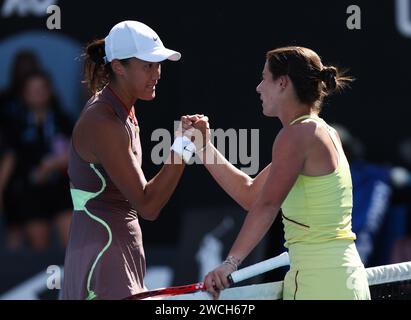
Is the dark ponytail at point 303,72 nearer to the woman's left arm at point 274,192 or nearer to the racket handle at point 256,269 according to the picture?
the woman's left arm at point 274,192

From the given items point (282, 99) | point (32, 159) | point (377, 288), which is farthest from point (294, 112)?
point (32, 159)

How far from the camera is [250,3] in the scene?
20.1 feet

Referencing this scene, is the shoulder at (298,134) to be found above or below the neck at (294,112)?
below

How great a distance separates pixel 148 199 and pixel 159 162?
2.55m

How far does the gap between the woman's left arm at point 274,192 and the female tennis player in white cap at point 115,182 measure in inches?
14.2

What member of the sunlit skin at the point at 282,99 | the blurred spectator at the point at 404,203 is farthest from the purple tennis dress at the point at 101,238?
the blurred spectator at the point at 404,203

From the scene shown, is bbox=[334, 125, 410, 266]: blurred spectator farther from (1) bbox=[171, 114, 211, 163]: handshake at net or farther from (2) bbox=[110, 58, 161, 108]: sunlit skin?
(2) bbox=[110, 58, 161, 108]: sunlit skin

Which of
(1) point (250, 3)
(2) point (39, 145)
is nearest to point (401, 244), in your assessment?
(1) point (250, 3)

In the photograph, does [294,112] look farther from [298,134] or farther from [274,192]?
[274,192]

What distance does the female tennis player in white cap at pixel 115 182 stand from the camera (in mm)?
3408

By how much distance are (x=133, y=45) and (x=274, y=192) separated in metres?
0.78

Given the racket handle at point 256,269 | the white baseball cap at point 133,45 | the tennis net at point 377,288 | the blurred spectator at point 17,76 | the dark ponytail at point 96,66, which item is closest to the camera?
the racket handle at point 256,269

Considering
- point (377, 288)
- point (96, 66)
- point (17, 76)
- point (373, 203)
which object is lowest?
point (377, 288)

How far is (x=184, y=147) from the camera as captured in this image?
3486 millimetres
